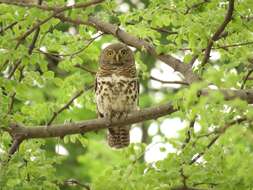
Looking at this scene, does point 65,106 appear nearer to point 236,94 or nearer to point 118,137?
point 118,137

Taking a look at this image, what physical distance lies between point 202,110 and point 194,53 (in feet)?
5.29

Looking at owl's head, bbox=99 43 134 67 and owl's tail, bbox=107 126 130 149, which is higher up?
owl's head, bbox=99 43 134 67

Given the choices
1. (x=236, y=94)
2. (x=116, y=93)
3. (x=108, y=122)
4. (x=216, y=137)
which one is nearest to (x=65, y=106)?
(x=108, y=122)

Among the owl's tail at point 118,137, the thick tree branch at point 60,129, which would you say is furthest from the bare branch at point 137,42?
the owl's tail at point 118,137

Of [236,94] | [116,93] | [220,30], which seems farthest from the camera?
[116,93]

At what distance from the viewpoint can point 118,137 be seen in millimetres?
8203

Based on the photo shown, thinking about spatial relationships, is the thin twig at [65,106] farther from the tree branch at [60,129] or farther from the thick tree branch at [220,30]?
the thick tree branch at [220,30]

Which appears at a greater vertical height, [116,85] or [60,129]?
[116,85]

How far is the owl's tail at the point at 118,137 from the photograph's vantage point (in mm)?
8172

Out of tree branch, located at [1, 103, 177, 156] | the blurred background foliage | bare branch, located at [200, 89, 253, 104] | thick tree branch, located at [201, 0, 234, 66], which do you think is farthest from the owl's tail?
bare branch, located at [200, 89, 253, 104]

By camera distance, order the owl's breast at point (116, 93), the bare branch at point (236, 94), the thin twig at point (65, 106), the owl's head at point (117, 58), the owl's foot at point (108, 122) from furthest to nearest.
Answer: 1. the owl's head at point (117, 58)
2. the owl's breast at point (116, 93)
3. the thin twig at point (65, 106)
4. the owl's foot at point (108, 122)
5. the bare branch at point (236, 94)

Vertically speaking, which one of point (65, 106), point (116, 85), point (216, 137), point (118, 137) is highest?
point (116, 85)

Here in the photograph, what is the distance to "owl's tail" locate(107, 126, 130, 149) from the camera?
817cm

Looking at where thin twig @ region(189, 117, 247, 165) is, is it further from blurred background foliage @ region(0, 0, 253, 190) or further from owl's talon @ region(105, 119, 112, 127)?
owl's talon @ region(105, 119, 112, 127)
